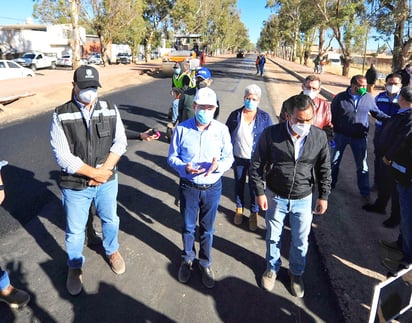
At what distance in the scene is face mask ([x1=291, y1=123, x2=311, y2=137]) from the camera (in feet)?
8.54

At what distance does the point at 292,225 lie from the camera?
9.70 feet

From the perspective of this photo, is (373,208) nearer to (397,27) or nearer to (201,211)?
(201,211)

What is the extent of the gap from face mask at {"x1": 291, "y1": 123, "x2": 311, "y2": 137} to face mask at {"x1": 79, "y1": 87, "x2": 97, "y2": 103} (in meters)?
1.70

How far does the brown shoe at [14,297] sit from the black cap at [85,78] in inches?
72.5

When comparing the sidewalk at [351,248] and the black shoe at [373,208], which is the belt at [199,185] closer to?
the sidewalk at [351,248]

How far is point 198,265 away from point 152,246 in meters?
0.69

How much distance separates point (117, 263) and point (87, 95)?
1695mm

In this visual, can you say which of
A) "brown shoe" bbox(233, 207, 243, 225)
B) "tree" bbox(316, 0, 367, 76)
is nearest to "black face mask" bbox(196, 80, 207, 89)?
"brown shoe" bbox(233, 207, 243, 225)

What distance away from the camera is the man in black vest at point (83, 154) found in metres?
2.64

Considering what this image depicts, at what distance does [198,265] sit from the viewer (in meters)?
3.29

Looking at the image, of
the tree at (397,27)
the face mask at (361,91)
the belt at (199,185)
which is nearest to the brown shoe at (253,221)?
the belt at (199,185)

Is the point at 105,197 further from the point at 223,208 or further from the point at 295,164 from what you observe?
the point at 223,208

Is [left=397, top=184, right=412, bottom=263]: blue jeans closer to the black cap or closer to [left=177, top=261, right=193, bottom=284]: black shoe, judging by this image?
[left=177, top=261, right=193, bottom=284]: black shoe

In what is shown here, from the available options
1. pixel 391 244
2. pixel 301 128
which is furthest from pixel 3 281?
pixel 391 244
